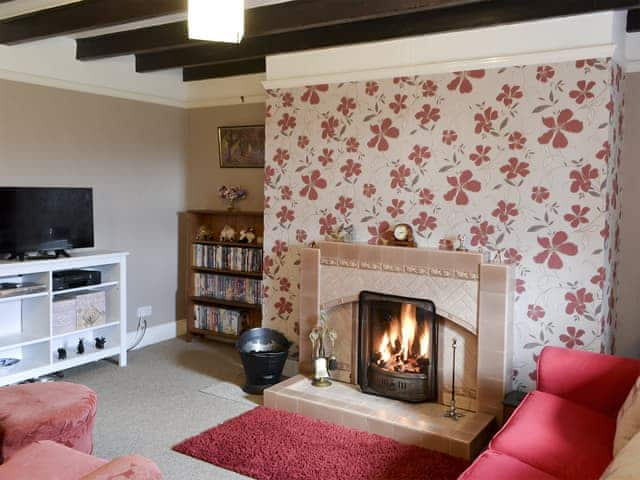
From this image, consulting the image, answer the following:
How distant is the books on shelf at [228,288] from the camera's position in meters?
5.21

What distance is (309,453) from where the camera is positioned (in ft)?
10.6

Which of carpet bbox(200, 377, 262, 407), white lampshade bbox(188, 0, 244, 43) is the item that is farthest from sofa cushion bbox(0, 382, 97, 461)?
white lampshade bbox(188, 0, 244, 43)

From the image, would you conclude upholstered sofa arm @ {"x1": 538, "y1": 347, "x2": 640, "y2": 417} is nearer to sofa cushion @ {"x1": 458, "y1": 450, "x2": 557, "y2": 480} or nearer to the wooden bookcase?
sofa cushion @ {"x1": 458, "y1": 450, "x2": 557, "y2": 480}

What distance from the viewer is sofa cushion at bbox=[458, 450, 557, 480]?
7.10 ft

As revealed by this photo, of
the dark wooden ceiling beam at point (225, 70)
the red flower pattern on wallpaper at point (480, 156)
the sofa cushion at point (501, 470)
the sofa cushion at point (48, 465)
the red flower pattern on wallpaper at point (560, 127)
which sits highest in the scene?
the dark wooden ceiling beam at point (225, 70)

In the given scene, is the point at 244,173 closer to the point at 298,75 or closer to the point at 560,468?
the point at 298,75

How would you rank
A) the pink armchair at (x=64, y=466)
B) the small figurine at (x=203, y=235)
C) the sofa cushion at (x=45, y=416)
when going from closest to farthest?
the pink armchair at (x=64, y=466) → the sofa cushion at (x=45, y=416) → the small figurine at (x=203, y=235)

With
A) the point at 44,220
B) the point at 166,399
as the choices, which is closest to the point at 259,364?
the point at 166,399

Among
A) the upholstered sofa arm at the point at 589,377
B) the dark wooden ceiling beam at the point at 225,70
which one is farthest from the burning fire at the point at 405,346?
the dark wooden ceiling beam at the point at 225,70

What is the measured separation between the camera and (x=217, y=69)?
5301mm

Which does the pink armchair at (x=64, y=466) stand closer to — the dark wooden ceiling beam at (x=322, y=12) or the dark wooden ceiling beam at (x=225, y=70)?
the dark wooden ceiling beam at (x=322, y=12)

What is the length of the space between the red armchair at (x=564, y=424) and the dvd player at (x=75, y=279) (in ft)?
10.6

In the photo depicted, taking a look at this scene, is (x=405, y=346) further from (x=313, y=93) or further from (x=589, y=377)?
(x=313, y=93)

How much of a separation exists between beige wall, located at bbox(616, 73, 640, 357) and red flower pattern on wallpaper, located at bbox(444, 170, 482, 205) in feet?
2.99
